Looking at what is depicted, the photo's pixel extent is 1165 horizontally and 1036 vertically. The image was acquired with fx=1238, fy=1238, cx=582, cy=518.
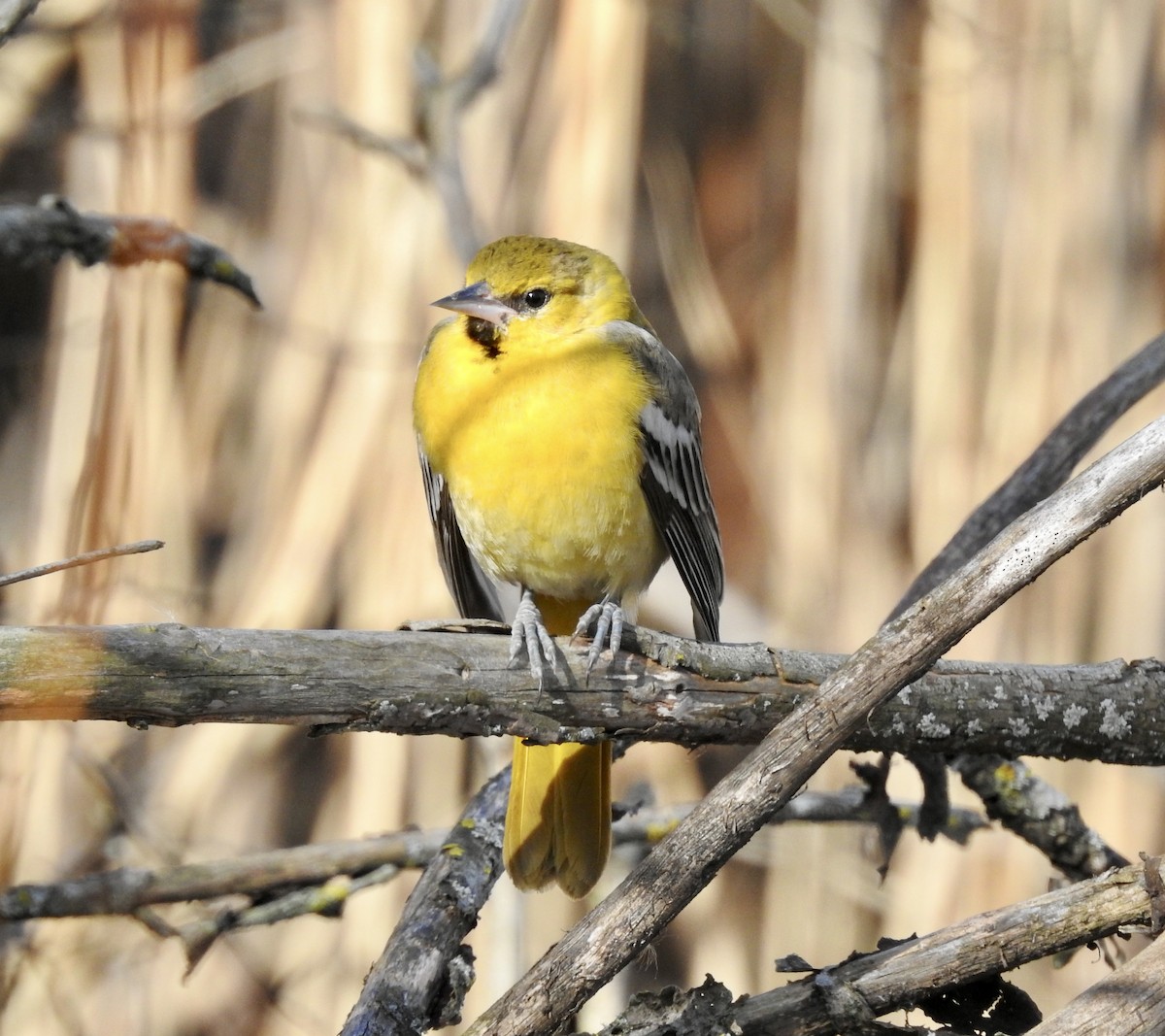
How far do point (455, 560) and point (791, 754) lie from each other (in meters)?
1.48

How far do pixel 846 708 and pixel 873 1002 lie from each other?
341 mm

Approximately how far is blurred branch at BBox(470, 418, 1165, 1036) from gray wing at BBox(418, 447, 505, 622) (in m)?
1.26

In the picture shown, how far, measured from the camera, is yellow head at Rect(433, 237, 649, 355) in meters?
2.44

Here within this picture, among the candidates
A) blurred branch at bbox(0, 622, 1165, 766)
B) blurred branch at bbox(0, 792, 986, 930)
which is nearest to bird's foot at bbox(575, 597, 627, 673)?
blurred branch at bbox(0, 622, 1165, 766)

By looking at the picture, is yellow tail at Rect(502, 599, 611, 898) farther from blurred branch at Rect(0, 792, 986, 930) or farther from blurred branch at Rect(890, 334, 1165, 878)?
blurred branch at Rect(890, 334, 1165, 878)

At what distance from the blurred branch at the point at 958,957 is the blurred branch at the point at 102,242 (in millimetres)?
1533

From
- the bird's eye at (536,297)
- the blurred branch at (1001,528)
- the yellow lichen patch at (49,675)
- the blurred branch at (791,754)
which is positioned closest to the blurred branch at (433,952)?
the blurred branch at (791,754)

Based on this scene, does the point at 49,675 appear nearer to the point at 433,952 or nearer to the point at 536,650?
the point at 536,650

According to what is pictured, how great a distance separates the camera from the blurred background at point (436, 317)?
11.1 feet

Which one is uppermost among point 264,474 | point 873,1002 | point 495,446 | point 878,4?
point 878,4

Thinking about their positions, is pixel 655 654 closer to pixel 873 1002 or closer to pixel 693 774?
pixel 873 1002

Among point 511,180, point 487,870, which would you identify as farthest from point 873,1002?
point 511,180

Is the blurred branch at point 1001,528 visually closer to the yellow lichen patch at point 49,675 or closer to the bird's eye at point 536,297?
the bird's eye at point 536,297

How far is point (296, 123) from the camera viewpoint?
12.4 feet
